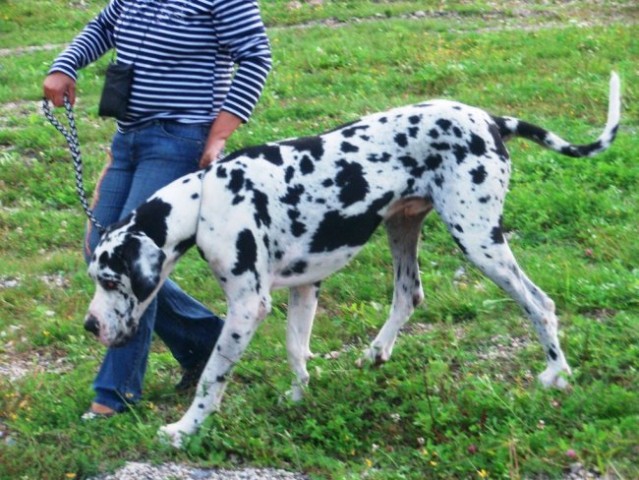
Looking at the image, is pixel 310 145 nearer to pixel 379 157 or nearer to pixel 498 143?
pixel 379 157

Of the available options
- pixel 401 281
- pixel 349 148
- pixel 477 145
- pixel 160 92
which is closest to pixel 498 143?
pixel 477 145

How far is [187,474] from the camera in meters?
5.23

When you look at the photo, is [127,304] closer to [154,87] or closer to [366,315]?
[154,87]

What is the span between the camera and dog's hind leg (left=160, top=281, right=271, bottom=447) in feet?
18.0

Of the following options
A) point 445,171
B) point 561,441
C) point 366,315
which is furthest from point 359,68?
point 561,441

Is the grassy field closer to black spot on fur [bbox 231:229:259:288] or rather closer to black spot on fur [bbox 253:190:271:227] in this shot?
black spot on fur [bbox 231:229:259:288]

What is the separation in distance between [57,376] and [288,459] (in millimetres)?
1804

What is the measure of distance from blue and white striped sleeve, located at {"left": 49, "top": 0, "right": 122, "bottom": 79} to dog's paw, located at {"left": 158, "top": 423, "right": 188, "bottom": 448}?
5.79 feet

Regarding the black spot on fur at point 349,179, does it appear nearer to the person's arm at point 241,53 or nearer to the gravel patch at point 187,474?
the person's arm at point 241,53

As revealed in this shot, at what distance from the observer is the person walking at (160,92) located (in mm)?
5496

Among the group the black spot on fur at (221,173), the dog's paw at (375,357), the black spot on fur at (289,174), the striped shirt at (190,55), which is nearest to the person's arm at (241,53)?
the striped shirt at (190,55)

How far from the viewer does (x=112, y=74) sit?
5578mm

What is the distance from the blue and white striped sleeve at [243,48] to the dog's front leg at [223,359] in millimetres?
882

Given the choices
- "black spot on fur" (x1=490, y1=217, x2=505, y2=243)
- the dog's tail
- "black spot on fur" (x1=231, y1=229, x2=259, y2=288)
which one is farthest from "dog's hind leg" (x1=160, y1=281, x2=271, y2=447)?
the dog's tail
